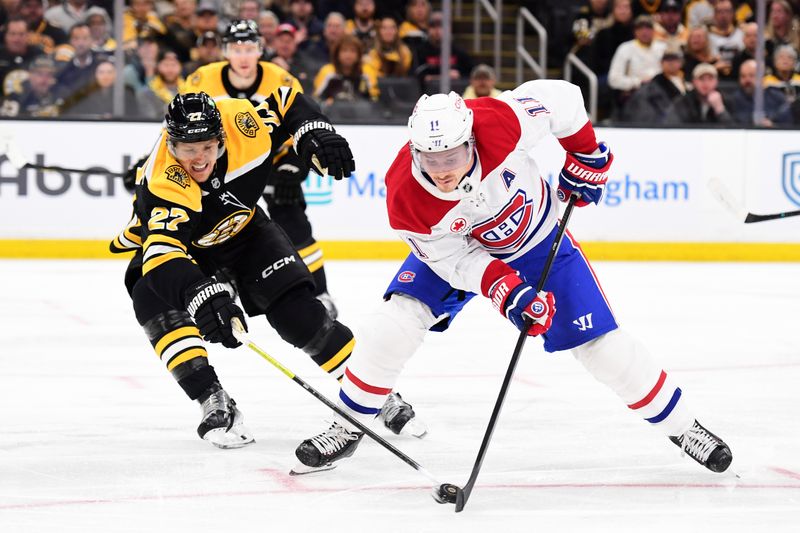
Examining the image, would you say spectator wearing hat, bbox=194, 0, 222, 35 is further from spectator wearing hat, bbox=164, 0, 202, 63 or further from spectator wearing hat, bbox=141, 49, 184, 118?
spectator wearing hat, bbox=141, 49, 184, 118

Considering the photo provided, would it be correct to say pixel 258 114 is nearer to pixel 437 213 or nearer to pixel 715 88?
pixel 437 213

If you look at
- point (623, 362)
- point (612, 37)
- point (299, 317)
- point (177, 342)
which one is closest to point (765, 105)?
point (612, 37)

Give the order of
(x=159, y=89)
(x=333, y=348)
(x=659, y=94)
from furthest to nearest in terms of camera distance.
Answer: (x=659, y=94) → (x=159, y=89) → (x=333, y=348)

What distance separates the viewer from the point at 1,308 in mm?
5855

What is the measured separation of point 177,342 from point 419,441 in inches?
27.2

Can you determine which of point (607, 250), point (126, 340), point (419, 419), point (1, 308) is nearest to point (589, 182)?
point (419, 419)

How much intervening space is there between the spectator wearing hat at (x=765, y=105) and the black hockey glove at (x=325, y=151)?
504 centimetres

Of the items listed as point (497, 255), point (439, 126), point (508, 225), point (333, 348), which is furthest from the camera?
point (333, 348)

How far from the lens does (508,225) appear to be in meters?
2.98

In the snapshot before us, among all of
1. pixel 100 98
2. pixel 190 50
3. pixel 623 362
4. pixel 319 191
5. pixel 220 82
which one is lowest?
pixel 319 191

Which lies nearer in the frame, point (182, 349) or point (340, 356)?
point (182, 349)

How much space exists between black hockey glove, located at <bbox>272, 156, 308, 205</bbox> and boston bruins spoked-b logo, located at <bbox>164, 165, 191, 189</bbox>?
2.15 m

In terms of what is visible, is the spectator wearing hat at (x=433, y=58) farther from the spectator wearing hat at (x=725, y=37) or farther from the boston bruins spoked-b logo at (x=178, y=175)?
the boston bruins spoked-b logo at (x=178, y=175)

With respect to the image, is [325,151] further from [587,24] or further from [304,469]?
[587,24]
